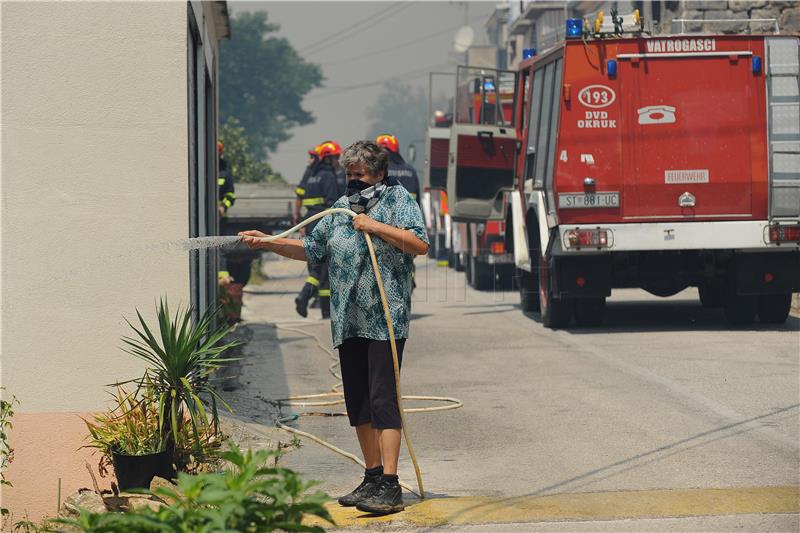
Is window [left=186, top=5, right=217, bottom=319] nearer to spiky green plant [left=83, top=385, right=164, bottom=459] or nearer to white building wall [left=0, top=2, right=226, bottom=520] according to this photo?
white building wall [left=0, top=2, right=226, bottom=520]

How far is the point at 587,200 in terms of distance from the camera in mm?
13602

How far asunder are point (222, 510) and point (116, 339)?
12.1 feet

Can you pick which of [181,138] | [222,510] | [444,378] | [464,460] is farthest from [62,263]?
[444,378]

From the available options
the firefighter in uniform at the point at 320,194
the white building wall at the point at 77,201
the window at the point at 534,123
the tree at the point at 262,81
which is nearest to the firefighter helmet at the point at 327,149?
the firefighter in uniform at the point at 320,194

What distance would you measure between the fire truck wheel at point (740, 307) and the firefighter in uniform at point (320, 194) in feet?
15.1

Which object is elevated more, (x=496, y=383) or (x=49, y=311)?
(x=49, y=311)

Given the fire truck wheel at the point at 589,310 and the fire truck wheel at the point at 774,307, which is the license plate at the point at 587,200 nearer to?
the fire truck wheel at the point at 589,310

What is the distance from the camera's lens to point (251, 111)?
303ft

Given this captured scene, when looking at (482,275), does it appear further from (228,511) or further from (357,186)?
(228,511)

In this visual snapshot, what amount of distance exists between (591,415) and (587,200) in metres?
4.76

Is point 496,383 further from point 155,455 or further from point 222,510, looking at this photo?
point 222,510

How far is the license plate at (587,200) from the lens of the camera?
534 inches

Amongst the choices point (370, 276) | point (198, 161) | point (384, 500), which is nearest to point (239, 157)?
point (198, 161)

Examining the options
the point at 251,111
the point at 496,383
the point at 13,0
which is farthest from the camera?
the point at 251,111
